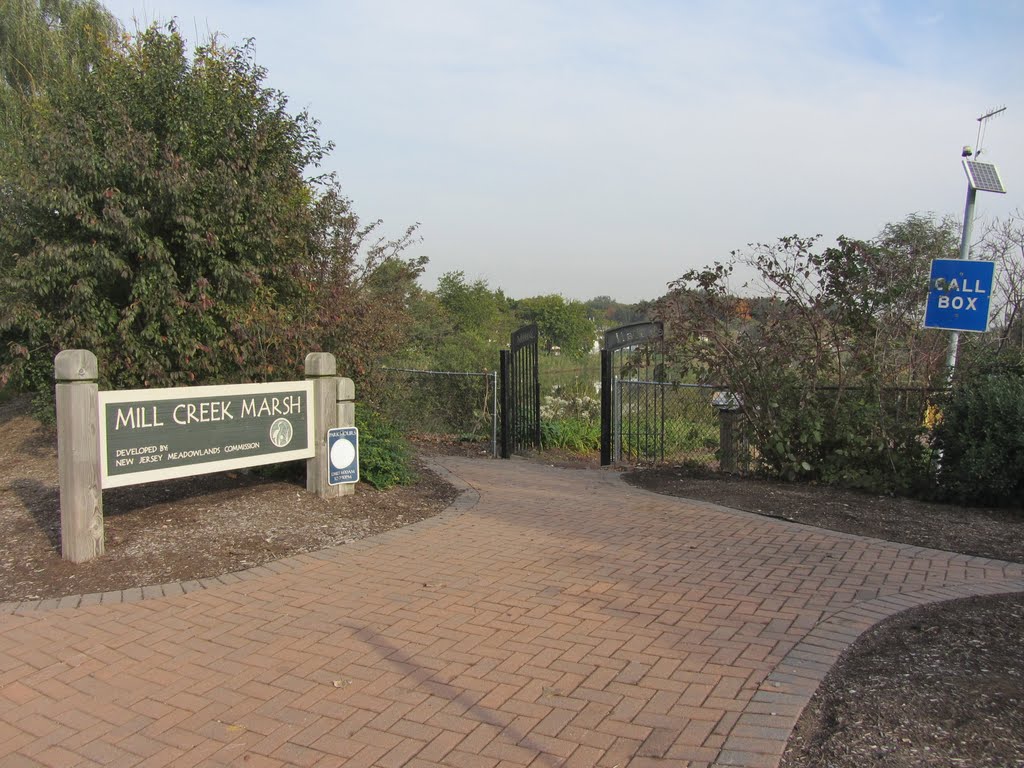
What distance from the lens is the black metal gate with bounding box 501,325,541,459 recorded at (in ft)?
39.5

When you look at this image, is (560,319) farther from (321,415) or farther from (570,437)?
(321,415)

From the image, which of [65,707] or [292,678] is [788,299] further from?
[65,707]

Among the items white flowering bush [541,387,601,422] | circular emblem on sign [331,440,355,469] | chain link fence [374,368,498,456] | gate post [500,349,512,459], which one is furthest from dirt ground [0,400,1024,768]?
white flowering bush [541,387,601,422]

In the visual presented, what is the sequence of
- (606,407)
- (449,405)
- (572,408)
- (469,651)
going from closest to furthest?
(469,651), (606,407), (449,405), (572,408)

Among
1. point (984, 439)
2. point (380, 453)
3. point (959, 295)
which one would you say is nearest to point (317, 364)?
point (380, 453)

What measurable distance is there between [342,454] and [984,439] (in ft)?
19.4

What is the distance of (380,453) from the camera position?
7.92 meters

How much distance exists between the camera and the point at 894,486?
808cm

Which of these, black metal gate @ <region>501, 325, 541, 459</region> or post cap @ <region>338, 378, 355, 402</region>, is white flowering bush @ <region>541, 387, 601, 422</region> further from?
post cap @ <region>338, 378, 355, 402</region>

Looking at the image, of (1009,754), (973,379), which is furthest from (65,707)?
(973,379)

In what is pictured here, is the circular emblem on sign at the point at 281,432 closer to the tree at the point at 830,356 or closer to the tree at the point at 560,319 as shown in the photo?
the tree at the point at 830,356

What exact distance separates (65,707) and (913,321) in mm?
8275

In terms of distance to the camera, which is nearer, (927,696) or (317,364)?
(927,696)

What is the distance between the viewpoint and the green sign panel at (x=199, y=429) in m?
5.63
